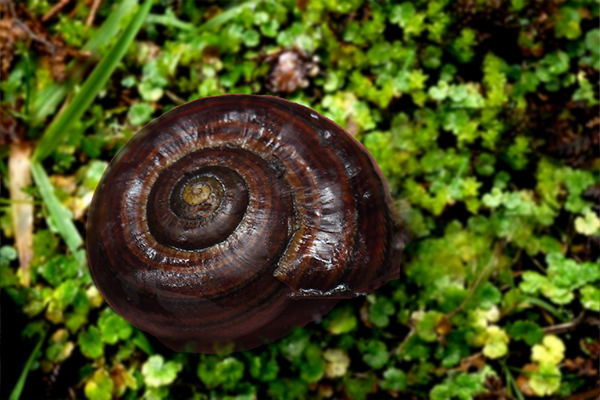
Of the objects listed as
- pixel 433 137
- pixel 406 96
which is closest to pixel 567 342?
pixel 433 137

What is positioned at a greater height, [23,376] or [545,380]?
[23,376]

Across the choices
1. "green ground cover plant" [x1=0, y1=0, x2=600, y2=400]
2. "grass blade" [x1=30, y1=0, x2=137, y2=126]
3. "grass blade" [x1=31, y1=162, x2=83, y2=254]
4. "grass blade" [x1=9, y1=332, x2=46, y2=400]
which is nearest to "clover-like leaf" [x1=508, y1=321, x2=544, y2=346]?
"green ground cover plant" [x1=0, y1=0, x2=600, y2=400]

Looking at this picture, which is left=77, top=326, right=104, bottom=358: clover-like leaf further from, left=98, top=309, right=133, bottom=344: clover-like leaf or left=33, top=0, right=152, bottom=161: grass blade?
left=33, top=0, right=152, bottom=161: grass blade

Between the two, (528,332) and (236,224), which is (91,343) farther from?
(528,332)

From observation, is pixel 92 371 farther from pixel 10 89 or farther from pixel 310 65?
pixel 310 65

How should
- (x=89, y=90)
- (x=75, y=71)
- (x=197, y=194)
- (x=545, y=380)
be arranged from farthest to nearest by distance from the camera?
(x=75, y=71)
(x=89, y=90)
(x=545, y=380)
(x=197, y=194)

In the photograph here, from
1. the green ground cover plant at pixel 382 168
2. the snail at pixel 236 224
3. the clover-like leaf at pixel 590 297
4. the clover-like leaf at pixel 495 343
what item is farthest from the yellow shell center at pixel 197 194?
the clover-like leaf at pixel 590 297

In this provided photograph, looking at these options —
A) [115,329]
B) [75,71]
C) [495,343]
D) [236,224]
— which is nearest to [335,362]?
[495,343]
